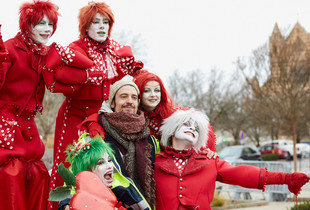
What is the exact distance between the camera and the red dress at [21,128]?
421 cm

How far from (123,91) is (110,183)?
1.10 meters

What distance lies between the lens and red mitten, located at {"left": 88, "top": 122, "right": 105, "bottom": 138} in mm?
4180

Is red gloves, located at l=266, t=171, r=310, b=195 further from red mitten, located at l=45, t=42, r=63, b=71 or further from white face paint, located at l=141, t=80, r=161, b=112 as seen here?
red mitten, located at l=45, t=42, r=63, b=71

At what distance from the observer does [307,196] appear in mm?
13594

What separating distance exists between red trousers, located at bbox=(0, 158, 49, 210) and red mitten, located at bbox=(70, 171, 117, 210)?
1015 millimetres

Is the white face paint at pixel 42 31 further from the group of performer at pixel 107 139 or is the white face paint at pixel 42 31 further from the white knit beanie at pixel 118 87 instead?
the white knit beanie at pixel 118 87

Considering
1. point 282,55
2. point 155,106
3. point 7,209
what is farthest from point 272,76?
point 7,209

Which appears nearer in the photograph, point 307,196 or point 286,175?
point 286,175

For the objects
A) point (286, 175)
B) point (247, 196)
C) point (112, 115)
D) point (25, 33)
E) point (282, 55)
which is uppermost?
point (282, 55)

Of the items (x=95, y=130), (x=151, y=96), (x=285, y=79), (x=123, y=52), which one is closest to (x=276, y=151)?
(x=285, y=79)

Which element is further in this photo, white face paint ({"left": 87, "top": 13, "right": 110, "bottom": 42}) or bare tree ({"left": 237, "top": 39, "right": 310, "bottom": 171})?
bare tree ({"left": 237, "top": 39, "right": 310, "bottom": 171})

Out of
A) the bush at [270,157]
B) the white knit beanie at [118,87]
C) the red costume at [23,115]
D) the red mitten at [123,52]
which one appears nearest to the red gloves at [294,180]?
the white knit beanie at [118,87]

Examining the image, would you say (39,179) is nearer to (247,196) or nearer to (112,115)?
(112,115)

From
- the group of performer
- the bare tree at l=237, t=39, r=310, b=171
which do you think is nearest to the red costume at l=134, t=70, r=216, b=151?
the group of performer
